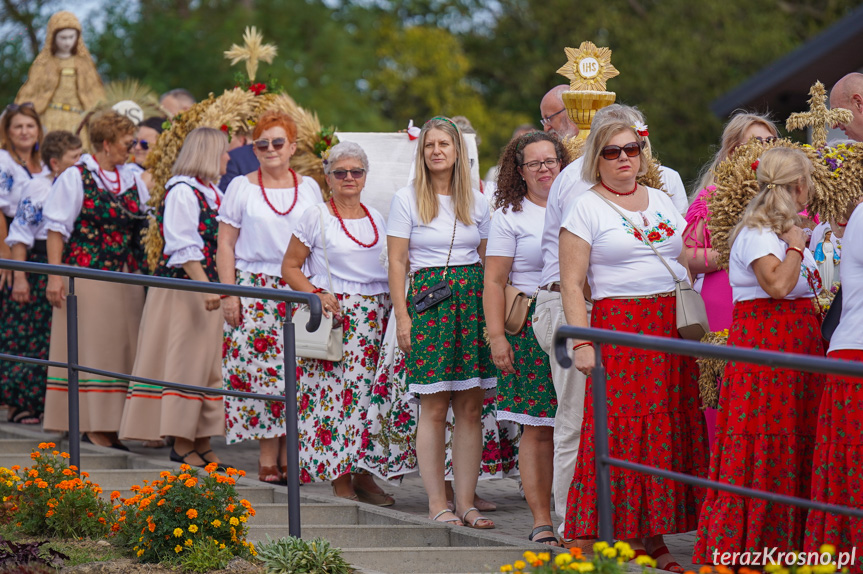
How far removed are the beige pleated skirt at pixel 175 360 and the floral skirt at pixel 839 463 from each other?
3.97 m

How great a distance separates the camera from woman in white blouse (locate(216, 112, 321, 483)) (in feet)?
23.9

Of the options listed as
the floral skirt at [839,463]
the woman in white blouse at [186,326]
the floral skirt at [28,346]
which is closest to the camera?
the floral skirt at [839,463]

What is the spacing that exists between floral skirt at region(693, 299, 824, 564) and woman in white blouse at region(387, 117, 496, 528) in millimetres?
1536

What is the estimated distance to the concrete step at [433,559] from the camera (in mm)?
5254

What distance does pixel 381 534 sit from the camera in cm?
580

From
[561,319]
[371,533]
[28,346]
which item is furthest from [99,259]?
[561,319]

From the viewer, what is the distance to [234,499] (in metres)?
5.14

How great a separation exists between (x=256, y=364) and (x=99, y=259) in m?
1.58

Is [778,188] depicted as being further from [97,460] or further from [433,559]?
[97,460]

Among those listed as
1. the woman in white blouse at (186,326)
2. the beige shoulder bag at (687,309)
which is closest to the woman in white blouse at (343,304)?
the woman in white blouse at (186,326)

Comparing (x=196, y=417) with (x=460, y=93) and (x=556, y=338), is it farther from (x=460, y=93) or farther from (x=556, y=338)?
(x=460, y=93)

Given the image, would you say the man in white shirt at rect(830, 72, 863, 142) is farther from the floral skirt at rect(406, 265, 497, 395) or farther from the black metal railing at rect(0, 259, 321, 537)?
the black metal railing at rect(0, 259, 321, 537)

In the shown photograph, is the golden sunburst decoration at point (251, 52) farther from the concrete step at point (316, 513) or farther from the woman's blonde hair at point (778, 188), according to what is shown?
the woman's blonde hair at point (778, 188)

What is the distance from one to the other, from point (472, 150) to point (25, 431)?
3380 mm
